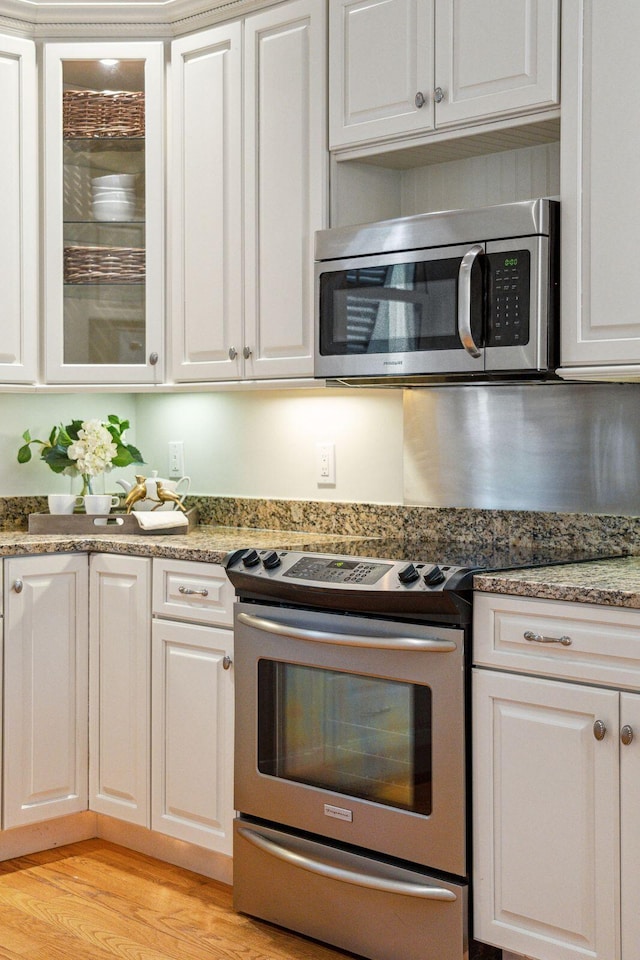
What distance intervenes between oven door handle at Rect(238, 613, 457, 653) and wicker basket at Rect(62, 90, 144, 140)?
5.26ft

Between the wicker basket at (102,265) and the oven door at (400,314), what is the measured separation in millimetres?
763

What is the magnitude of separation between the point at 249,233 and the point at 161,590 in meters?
1.03

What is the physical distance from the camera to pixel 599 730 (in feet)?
6.92

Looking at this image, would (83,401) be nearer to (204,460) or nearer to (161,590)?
(204,460)

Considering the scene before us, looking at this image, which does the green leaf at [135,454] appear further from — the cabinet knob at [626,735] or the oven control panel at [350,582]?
the cabinet knob at [626,735]

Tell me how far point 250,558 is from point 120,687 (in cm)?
71

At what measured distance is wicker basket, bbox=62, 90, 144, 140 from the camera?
3.40 metres

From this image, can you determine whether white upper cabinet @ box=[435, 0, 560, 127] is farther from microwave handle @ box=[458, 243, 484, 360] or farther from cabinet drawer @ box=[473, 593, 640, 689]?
cabinet drawer @ box=[473, 593, 640, 689]

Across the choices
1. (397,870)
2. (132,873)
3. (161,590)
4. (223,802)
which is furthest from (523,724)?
(132,873)

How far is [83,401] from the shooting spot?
385 cm

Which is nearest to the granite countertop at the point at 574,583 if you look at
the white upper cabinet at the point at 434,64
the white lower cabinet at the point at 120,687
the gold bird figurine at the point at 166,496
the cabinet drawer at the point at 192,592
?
the cabinet drawer at the point at 192,592

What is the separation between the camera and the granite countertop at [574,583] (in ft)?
6.87

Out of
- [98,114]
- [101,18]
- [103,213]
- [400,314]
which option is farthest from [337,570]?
[101,18]

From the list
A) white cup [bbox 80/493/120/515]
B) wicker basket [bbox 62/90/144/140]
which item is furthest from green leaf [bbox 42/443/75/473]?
wicker basket [bbox 62/90/144/140]
